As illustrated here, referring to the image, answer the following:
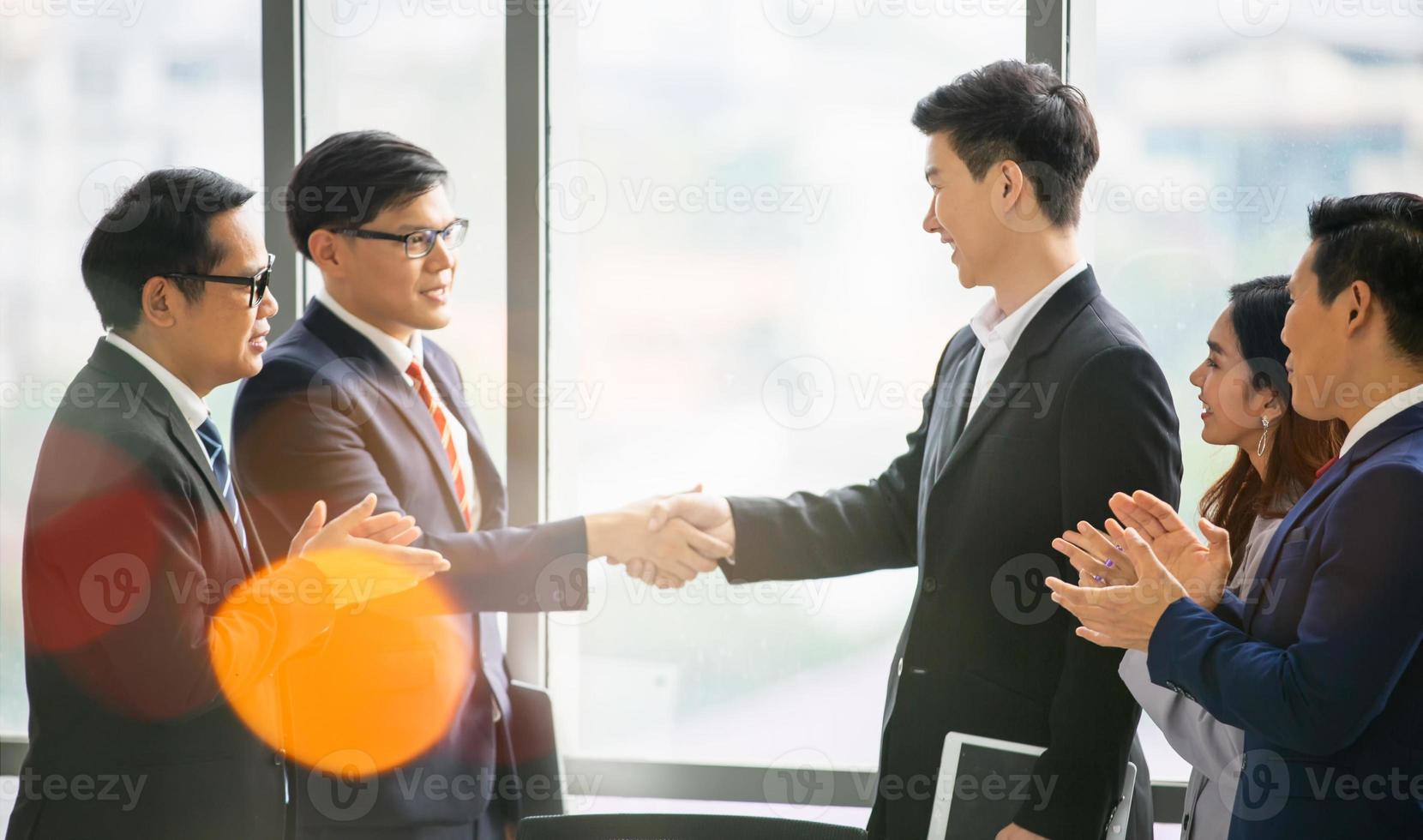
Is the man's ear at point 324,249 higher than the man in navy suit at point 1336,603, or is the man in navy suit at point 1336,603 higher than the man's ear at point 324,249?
the man's ear at point 324,249

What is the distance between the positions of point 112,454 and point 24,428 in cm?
161

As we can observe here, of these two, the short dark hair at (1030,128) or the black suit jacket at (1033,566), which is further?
the short dark hair at (1030,128)

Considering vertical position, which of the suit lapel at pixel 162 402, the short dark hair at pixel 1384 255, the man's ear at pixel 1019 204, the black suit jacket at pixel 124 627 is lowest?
the black suit jacket at pixel 124 627

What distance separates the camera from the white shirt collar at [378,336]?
86.0 inches

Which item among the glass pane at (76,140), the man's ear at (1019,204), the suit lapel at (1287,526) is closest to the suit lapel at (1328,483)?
the suit lapel at (1287,526)

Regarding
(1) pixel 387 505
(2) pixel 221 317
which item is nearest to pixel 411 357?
(1) pixel 387 505

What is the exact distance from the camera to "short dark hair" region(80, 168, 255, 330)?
70.3 inches

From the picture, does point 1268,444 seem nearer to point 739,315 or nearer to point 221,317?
point 739,315

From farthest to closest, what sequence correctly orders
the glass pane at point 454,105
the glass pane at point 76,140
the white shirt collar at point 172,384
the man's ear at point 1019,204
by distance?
the glass pane at point 76,140 → the glass pane at point 454,105 → the man's ear at point 1019,204 → the white shirt collar at point 172,384

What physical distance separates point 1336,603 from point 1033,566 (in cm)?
53

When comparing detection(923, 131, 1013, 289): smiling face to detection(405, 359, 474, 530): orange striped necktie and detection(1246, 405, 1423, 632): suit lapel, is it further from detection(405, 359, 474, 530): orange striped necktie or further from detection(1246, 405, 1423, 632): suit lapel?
detection(405, 359, 474, 530): orange striped necktie

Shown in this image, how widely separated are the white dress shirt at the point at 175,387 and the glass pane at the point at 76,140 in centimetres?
112

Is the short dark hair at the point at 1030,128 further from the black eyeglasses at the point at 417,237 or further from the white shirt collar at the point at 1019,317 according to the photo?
the black eyeglasses at the point at 417,237

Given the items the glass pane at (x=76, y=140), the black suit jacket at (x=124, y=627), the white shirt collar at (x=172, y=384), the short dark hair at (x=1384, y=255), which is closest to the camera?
the short dark hair at (x=1384, y=255)
